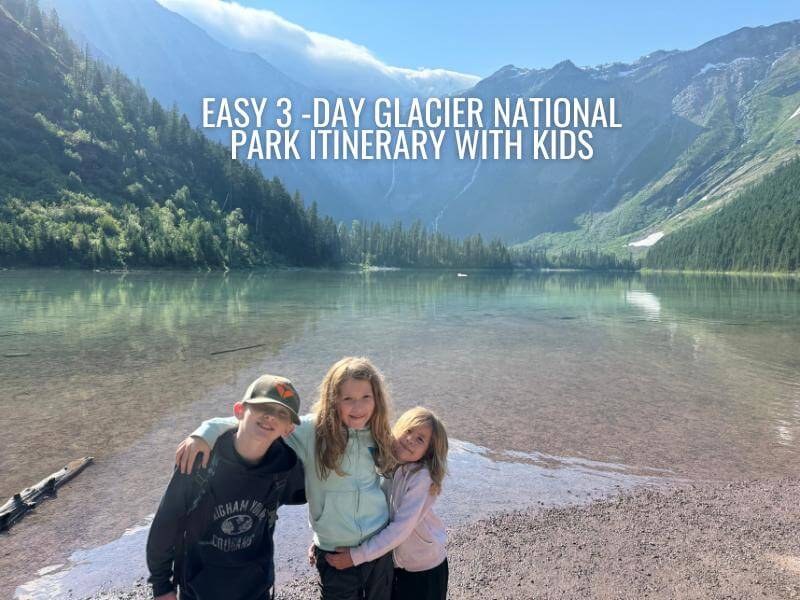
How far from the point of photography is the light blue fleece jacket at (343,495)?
4422 mm

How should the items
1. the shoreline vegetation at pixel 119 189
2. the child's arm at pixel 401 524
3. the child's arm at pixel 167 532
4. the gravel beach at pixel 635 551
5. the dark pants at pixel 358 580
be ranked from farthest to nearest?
1. the shoreline vegetation at pixel 119 189
2. the gravel beach at pixel 635 551
3. the dark pants at pixel 358 580
4. the child's arm at pixel 401 524
5. the child's arm at pixel 167 532

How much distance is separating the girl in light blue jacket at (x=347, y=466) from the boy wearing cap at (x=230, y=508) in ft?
1.11

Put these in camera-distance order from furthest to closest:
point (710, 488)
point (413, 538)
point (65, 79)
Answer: point (65, 79) → point (710, 488) → point (413, 538)

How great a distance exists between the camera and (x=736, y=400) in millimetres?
17094

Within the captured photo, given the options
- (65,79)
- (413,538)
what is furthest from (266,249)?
(413,538)

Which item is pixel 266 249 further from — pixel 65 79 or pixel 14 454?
pixel 14 454

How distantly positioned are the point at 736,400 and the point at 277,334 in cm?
2132

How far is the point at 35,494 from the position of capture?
8859 millimetres

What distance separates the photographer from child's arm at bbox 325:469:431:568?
14.2 feet

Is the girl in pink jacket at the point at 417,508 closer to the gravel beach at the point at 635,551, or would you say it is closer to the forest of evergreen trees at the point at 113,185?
the gravel beach at the point at 635,551

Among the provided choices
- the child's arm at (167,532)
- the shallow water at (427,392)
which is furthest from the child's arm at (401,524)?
the shallow water at (427,392)

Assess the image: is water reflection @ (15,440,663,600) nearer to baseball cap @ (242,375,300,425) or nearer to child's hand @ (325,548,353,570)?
child's hand @ (325,548,353,570)

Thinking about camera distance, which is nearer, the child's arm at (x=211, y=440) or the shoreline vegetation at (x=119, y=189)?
the child's arm at (x=211, y=440)

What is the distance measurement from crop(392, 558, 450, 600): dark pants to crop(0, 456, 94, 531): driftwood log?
6.62 m
